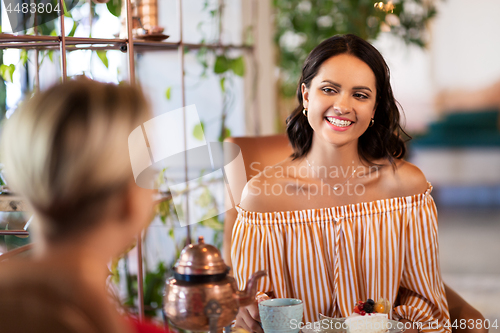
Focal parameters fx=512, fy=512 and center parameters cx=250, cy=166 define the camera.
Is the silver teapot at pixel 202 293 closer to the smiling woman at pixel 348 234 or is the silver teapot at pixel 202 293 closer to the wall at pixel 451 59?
the smiling woman at pixel 348 234

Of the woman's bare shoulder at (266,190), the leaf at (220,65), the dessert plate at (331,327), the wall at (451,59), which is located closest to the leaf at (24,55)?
the woman's bare shoulder at (266,190)

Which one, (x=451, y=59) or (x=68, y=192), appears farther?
(x=451, y=59)

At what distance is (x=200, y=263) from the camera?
2.64ft

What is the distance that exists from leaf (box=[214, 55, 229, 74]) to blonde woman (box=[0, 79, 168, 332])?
5.61 feet

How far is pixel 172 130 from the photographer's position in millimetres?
1846

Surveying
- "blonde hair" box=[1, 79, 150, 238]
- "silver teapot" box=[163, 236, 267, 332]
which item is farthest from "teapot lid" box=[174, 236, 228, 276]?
"blonde hair" box=[1, 79, 150, 238]

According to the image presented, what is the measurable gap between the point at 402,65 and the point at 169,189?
15.8ft

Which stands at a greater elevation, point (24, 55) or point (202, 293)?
point (24, 55)

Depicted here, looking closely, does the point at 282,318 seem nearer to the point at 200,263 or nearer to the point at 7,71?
the point at 200,263

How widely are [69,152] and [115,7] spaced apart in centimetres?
121

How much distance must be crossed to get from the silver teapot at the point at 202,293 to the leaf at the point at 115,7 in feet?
3.54

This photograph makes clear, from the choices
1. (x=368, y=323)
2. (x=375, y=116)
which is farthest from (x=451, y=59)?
(x=368, y=323)

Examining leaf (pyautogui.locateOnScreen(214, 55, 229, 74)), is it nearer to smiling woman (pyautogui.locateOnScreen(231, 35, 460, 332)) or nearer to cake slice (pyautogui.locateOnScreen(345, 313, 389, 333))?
smiling woman (pyautogui.locateOnScreen(231, 35, 460, 332))

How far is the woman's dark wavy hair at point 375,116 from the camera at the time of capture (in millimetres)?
1401
